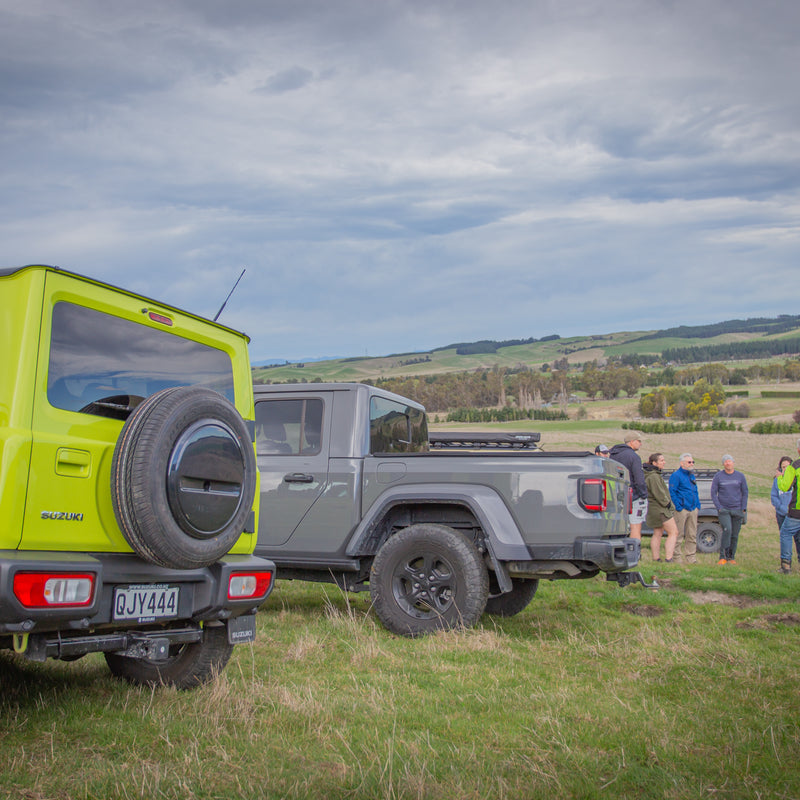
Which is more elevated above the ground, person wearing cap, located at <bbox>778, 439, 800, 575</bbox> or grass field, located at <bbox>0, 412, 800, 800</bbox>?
person wearing cap, located at <bbox>778, 439, 800, 575</bbox>

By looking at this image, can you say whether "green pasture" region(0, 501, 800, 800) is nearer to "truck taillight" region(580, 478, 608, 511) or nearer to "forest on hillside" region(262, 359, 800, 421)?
"truck taillight" region(580, 478, 608, 511)

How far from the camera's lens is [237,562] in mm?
4371

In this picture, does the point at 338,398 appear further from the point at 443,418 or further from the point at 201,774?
the point at 443,418

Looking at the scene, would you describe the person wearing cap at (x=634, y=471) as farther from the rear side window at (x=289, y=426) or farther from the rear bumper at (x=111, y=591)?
the rear bumper at (x=111, y=591)

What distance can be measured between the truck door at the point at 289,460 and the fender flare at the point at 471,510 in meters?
0.57

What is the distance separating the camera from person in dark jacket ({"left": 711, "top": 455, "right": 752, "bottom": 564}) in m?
12.1

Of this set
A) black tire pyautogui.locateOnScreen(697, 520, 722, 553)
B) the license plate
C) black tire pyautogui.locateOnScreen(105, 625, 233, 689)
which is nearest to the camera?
the license plate

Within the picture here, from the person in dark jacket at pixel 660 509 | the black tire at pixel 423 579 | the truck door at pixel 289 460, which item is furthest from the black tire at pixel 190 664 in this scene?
the person in dark jacket at pixel 660 509

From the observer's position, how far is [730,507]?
39.8 feet

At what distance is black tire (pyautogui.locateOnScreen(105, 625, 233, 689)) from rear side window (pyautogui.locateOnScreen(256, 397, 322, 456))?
2.55m

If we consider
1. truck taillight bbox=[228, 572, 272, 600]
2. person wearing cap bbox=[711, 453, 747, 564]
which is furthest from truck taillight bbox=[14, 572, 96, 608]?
person wearing cap bbox=[711, 453, 747, 564]

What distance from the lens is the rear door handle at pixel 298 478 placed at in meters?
6.93

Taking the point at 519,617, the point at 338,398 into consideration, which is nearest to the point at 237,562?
the point at 338,398

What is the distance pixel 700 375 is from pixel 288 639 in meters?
123
